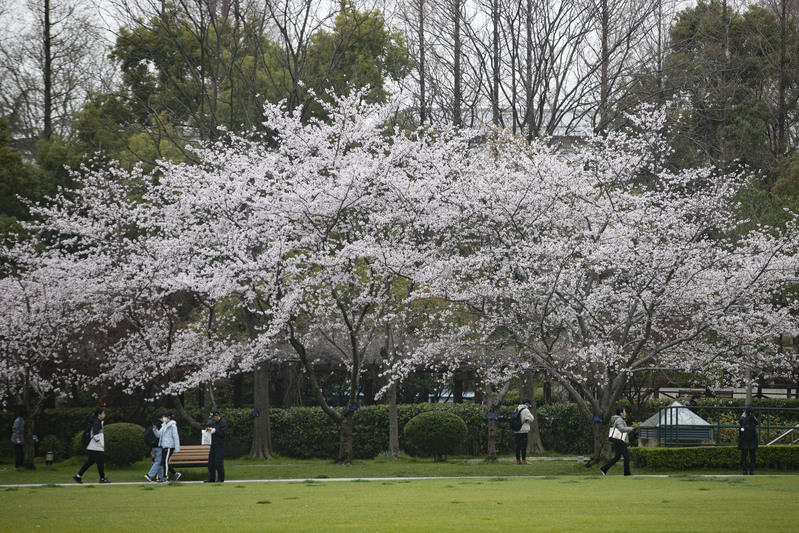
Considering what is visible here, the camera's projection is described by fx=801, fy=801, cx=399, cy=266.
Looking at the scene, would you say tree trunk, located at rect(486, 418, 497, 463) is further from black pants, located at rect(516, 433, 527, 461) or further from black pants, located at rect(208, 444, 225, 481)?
black pants, located at rect(208, 444, 225, 481)

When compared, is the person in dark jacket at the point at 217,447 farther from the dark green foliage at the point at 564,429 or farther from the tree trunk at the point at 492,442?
the dark green foliage at the point at 564,429

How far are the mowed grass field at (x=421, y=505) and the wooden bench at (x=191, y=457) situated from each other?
192 cm

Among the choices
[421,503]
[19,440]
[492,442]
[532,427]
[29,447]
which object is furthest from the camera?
[532,427]

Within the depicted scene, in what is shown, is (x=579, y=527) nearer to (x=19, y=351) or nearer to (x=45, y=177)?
(x=19, y=351)

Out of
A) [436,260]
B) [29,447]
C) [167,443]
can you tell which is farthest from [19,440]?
[436,260]

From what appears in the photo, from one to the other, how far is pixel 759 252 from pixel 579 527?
1079 cm

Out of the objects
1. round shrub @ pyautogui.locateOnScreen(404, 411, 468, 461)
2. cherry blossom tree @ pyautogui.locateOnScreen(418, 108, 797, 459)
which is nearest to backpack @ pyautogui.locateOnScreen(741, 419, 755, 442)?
cherry blossom tree @ pyautogui.locateOnScreen(418, 108, 797, 459)

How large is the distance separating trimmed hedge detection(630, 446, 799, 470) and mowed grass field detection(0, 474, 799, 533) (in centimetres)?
182

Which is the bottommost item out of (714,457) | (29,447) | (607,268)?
(714,457)

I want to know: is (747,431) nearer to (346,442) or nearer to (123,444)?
(346,442)

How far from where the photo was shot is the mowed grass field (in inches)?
309

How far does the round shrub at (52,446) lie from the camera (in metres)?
21.7

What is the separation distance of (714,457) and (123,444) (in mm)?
12946

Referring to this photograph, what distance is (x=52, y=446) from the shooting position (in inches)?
855
